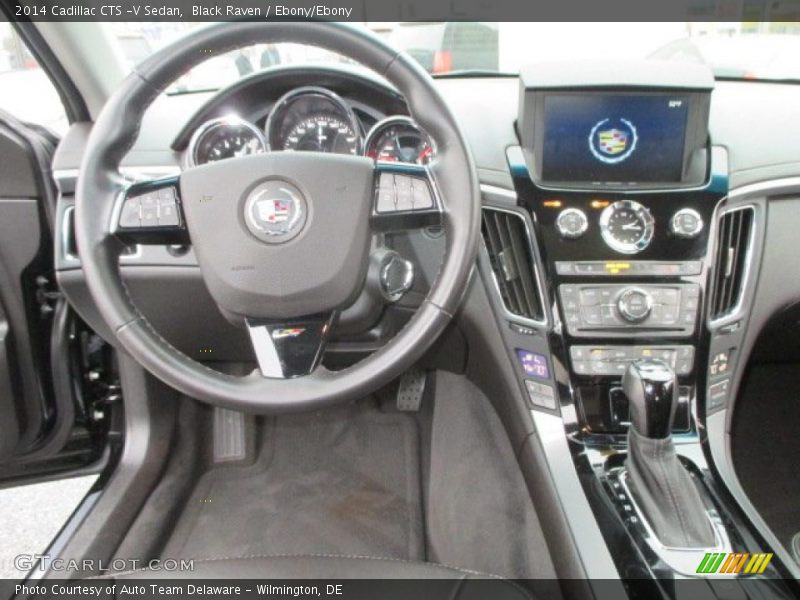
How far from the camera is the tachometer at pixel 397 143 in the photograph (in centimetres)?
133

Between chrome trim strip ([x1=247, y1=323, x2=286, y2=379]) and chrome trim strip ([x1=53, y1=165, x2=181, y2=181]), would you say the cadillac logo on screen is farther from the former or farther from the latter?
chrome trim strip ([x1=53, y1=165, x2=181, y2=181])

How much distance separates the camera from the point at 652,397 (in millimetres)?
1224

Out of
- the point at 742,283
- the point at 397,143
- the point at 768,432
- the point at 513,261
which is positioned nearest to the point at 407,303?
the point at 513,261

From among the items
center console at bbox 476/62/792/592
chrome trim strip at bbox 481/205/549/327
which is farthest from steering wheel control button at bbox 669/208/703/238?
chrome trim strip at bbox 481/205/549/327

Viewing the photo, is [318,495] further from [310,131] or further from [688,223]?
[688,223]

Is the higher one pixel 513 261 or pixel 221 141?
pixel 221 141

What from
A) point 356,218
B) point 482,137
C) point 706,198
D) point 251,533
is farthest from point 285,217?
point 251,533

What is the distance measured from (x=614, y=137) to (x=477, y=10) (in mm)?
514

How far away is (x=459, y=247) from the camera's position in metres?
1.06

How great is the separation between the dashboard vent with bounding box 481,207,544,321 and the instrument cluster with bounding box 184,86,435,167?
0.20 m

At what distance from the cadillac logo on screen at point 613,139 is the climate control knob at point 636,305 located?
28 centimetres

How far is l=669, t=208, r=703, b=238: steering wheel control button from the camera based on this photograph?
4.65 ft

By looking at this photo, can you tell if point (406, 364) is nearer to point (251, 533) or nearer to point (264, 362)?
point (264, 362)
